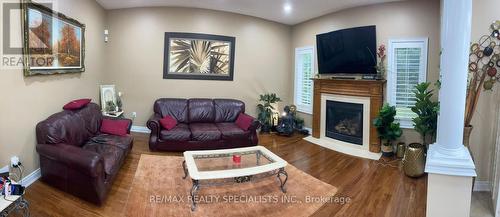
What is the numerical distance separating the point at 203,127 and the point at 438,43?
3974mm

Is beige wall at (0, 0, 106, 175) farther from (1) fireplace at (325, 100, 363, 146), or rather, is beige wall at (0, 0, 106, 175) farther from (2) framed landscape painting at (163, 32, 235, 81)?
(1) fireplace at (325, 100, 363, 146)

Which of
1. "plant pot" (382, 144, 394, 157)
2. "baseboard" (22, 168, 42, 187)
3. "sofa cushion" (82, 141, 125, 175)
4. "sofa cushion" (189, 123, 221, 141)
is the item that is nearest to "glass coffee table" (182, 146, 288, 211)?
"sofa cushion" (189, 123, 221, 141)

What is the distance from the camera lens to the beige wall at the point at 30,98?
2.65 meters

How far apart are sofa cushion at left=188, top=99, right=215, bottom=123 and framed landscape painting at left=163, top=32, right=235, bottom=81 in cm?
67

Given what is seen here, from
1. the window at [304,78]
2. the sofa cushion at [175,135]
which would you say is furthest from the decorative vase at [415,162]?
the sofa cushion at [175,135]

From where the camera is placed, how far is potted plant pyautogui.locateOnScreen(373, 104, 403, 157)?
13.6ft

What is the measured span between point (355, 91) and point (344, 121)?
2.12 feet

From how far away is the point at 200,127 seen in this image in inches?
187

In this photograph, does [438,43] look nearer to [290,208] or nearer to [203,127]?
[290,208]

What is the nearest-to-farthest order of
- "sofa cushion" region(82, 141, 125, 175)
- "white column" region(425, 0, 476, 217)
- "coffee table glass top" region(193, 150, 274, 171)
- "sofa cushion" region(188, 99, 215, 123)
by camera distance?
1. "white column" region(425, 0, 476, 217)
2. "sofa cushion" region(82, 141, 125, 175)
3. "coffee table glass top" region(193, 150, 274, 171)
4. "sofa cushion" region(188, 99, 215, 123)

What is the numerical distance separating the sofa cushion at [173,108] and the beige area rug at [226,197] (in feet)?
5.26

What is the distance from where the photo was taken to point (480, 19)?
3.04 m

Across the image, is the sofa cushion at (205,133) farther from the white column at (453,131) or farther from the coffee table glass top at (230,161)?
the white column at (453,131)

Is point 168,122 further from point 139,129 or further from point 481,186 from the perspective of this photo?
point 481,186
